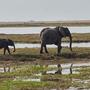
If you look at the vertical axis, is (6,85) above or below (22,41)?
above

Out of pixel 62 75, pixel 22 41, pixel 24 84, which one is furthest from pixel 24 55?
pixel 22 41

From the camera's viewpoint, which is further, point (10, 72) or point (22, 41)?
point (22, 41)

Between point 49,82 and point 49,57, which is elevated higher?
point 49,82

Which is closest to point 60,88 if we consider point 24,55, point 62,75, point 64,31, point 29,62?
point 62,75

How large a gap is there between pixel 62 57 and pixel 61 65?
2741mm

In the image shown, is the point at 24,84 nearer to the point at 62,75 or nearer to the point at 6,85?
the point at 6,85

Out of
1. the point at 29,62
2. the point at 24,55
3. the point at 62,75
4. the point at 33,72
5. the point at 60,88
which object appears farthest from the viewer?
the point at 24,55

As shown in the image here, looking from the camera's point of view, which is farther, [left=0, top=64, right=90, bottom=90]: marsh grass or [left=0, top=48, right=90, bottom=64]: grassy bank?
[left=0, top=48, right=90, bottom=64]: grassy bank

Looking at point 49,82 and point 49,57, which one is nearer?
point 49,82

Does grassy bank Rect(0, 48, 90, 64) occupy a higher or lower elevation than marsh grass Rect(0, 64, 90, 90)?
lower

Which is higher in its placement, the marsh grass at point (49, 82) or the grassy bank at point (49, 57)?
the marsh grass at point (49, 82)

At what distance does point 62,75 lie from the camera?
21.8 metres

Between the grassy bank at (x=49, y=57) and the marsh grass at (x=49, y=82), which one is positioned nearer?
the marsh grass at (x=49, y=82)

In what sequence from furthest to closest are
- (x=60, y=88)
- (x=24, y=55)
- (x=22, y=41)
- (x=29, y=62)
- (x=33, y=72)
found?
(x=22, y=41) → (x=24, y=55) → (x=29, y=62) → (x=33, y=72) → (x=60, y=88)
